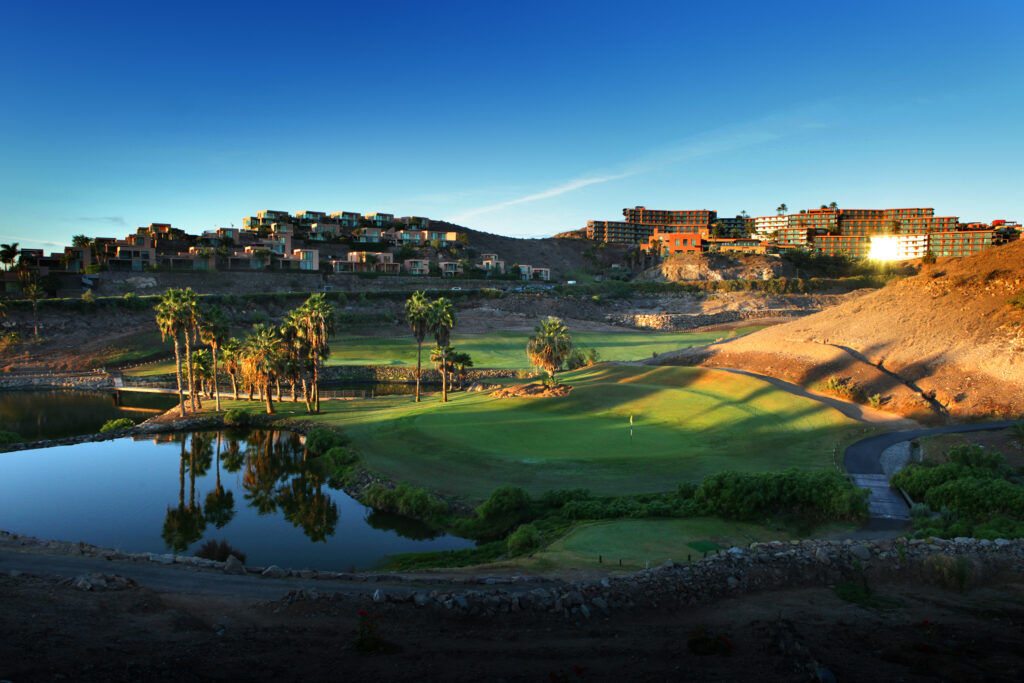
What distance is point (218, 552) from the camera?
26.4 m

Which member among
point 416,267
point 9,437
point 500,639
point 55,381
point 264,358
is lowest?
point 9,437

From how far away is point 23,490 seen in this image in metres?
36.0

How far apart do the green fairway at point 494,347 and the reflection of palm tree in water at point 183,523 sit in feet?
158

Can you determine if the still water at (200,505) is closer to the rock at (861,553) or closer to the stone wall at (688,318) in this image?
the rock at (861,553)

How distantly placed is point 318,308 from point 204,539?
96.4ft

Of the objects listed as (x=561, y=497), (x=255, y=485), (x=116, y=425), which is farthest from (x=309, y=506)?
(x=116, y=425)

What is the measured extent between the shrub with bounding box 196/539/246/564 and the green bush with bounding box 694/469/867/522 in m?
20.0

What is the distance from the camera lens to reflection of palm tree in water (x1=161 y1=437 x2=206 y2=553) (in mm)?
28627

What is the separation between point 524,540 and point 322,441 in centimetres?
2289

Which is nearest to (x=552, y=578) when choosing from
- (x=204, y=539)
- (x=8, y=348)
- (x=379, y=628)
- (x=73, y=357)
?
(x=379, y=628)

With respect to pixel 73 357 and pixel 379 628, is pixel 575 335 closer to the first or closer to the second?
pixel 73 357

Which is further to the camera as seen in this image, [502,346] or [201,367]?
[502,346]

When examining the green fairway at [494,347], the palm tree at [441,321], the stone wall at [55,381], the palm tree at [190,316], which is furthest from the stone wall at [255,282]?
the palm tree at [441,321]

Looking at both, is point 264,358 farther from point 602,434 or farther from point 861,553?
point 861,553
